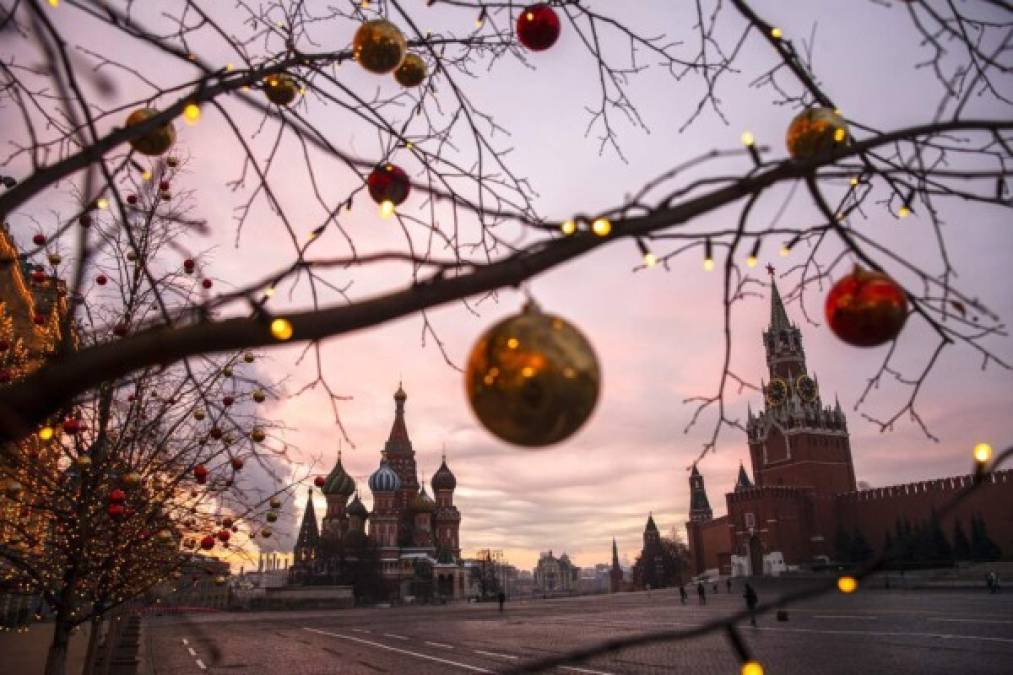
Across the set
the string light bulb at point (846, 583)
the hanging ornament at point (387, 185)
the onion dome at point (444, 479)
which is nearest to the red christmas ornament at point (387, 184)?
the hanging ornament at point (387, 185)

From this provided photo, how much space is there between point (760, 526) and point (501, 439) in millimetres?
54818

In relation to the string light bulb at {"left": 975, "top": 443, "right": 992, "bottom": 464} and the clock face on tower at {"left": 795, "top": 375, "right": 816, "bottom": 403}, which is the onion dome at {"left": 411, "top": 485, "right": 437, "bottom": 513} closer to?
the clock face on tower at {"left": 795, "top": 375, "right": 816, "bottom": 403}

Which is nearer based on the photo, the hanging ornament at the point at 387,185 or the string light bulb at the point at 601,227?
the string light bulb at the point at 601,227

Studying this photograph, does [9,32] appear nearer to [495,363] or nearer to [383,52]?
[383,52]

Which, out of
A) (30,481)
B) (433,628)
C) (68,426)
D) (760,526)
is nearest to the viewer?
(68,426)

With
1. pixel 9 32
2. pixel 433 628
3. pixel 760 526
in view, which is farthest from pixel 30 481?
pixel 760 526

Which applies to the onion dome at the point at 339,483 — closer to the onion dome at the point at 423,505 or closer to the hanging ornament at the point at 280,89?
the onion dome at the point at 423,505

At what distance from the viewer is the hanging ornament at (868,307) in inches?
68.0

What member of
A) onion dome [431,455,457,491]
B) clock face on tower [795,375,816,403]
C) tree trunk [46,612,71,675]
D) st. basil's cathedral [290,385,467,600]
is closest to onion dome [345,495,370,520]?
st. basil's cathedral [290,385,467,600]

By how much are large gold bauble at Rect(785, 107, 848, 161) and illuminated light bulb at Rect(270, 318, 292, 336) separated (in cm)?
172

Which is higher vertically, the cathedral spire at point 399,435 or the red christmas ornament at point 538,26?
the cathedral spire at point 399,435

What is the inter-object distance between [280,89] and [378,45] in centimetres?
52

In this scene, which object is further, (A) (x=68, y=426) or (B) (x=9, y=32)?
(A) (x=68, y=426)

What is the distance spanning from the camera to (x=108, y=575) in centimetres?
698
